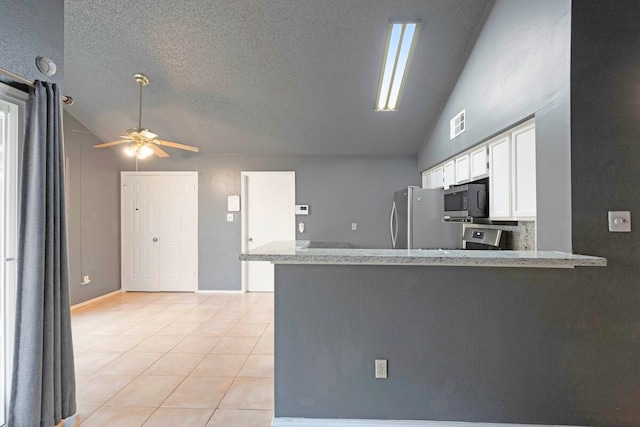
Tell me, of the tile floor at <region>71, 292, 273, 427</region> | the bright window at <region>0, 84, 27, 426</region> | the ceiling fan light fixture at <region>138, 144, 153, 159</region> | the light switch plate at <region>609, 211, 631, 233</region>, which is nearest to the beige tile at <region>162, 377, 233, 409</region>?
the tile floor at <region>71, 292, 273, 427</region>

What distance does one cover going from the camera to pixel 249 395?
93.4 inches

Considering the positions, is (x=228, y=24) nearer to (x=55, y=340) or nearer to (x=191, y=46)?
(x=191, y=46)

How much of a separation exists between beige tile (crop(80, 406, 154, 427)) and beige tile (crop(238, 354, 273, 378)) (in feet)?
2.34

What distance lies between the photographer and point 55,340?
6.22 ft

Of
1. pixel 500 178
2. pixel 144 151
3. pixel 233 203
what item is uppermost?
pixel 144 151

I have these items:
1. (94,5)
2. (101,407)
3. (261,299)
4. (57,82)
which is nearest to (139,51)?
(94,5)

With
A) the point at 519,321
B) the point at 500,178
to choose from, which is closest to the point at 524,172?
the point at 500,178

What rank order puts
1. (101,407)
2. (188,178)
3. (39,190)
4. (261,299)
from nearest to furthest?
1. (39,190)
2. (101,407)
3. (261,299)
4. (188,178)

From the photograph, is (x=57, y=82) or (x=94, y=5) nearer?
(x=57, y=82)

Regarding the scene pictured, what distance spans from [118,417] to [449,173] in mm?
3634

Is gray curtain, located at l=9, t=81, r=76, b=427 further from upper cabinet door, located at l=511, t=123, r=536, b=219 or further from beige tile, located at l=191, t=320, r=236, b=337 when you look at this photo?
upper cabinet door, located at l=511, t=123, r=536, b=219

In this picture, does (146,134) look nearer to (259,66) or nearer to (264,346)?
(259,66)

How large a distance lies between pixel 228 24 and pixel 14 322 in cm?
261

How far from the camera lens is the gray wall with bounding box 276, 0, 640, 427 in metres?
1.83
